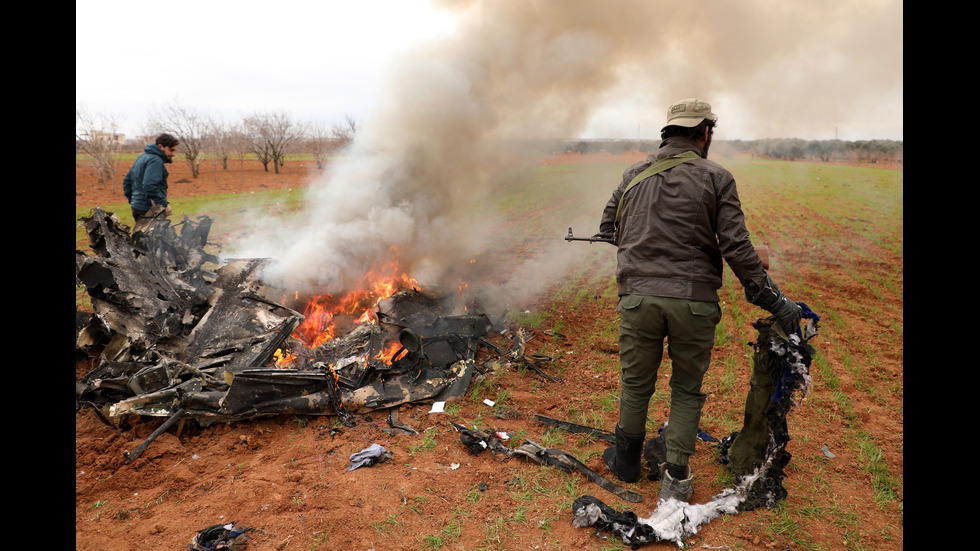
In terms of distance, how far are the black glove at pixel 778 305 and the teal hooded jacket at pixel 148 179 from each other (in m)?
7.31

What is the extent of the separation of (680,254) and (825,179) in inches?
1304

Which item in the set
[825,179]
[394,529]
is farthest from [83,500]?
[825,179]

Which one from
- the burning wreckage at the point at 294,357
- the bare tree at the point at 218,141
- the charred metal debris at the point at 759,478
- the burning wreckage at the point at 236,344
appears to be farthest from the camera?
the bare tree at the point at 218,141

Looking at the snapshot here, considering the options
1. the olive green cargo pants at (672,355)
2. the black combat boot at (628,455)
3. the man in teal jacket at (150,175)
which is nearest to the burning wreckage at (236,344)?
the man in teal jacket at (150,175)

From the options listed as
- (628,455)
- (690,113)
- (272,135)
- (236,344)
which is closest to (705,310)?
(628,455)

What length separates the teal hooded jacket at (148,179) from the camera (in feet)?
21.6

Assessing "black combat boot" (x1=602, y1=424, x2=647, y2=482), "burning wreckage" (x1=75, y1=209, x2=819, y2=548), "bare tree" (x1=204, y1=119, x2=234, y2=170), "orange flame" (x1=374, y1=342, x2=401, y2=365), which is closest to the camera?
"burning wreckage" (x1=75, y1=209, x2=819, y2=548)

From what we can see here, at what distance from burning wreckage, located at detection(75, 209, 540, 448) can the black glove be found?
276cm

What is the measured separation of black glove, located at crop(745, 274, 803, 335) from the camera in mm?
2846

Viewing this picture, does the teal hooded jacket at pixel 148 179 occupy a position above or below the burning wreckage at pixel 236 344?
above

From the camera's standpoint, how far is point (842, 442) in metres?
3.82

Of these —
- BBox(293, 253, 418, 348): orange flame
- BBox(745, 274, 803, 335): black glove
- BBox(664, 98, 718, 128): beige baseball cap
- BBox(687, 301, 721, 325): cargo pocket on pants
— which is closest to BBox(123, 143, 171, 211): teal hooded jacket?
BBox(293, 253, 418, 348): orange flame

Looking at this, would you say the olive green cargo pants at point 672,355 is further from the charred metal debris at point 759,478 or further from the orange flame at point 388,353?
the orange flame at point 388,353

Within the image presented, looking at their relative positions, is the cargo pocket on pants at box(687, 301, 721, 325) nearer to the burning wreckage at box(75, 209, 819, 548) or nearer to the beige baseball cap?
the burning wreckage at box(75, 209, 819, 548)
